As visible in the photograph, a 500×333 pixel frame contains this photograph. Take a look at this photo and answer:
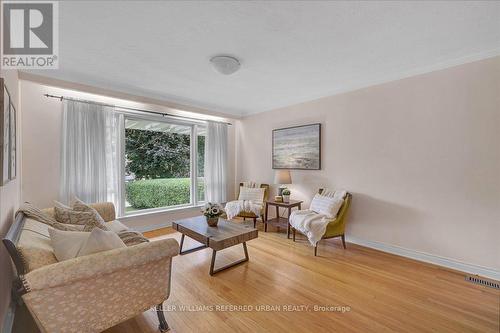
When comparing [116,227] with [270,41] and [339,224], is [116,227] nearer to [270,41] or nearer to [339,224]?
[270,41]

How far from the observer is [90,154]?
10.9ft

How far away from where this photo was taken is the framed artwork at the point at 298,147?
12.6 feet

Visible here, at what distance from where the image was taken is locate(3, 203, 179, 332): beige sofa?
1.15 m

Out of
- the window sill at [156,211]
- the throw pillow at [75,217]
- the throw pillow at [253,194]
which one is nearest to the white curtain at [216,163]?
the window sill at [156,211]

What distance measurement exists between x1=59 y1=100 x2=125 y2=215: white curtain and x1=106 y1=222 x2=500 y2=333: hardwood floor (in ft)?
5.88

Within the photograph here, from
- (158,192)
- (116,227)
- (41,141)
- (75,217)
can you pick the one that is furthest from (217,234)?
(41,141)

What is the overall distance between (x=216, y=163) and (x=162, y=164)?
1.15m

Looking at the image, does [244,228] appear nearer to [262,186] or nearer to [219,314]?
[219,314]

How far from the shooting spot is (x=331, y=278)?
7.82ft

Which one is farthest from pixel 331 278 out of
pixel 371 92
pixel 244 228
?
pixel 371 92

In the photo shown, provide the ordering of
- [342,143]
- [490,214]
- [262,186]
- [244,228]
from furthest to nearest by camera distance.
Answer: [262,186]
[342,143]
[244,228]
[490,214]

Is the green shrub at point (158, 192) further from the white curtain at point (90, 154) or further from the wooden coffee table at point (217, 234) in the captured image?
the wooden coffee table at point (217, 234)

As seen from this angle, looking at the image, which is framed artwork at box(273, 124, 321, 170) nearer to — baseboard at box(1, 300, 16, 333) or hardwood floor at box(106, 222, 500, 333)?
hardwood floor at box(106, 222, 500, 333)

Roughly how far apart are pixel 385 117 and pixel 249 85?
6.68 ft
